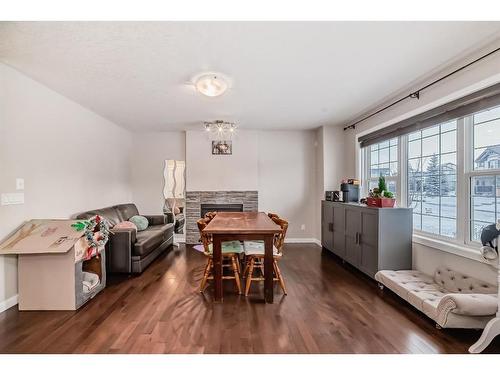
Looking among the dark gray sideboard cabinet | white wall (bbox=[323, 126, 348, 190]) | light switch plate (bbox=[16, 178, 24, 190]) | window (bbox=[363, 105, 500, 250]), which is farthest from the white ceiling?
the dark gray sideboard cabinet

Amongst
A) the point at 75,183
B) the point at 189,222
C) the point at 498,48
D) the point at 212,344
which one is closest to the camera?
the point at 212,344

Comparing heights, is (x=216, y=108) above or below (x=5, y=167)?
above

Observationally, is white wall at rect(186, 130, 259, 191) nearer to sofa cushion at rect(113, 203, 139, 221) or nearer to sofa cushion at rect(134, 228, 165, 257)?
sofa cushion at rect(113, 203, 139, 221)

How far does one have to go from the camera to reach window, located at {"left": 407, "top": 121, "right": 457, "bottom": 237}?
2973 mm

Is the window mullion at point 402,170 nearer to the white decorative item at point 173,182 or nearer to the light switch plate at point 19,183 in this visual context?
the white decorative item at point 173,182

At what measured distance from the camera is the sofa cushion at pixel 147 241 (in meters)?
3.79

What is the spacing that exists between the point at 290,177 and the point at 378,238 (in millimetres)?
2874

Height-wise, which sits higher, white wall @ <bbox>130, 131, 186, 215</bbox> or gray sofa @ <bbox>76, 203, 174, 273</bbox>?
white wall @ <bbox>130, 131, 186, 215</bbox>

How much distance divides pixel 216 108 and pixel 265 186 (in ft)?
Result: 7.63

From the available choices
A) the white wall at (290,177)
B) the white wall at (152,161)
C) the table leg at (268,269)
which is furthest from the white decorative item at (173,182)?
the table leg at (268,269)

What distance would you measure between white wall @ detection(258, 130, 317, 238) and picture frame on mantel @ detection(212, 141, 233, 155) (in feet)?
2.19
